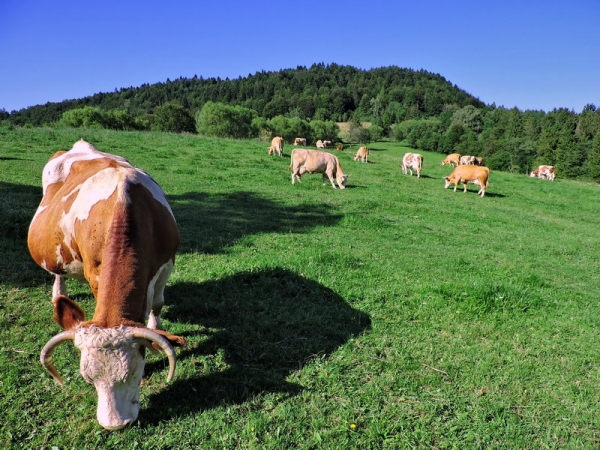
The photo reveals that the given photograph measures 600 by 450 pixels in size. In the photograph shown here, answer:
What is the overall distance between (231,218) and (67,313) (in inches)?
305

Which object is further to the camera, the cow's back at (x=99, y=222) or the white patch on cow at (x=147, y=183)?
the white patch on cow at (x=147, y=183)

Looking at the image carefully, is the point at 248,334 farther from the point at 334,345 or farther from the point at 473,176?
the point at 473,176

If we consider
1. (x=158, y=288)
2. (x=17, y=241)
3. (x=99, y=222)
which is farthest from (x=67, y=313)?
(x=17, y=241)

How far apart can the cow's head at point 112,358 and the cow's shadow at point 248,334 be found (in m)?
0.53

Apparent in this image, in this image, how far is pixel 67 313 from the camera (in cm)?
273

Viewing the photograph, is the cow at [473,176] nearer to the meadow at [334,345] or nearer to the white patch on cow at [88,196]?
the meadow at [334,345]

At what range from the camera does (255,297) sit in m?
5.53

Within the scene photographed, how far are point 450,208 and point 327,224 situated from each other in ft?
24.2

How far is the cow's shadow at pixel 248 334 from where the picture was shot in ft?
11.6

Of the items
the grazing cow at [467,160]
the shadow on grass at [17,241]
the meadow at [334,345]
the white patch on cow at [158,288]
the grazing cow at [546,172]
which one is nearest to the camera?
the meadow at [334,345]

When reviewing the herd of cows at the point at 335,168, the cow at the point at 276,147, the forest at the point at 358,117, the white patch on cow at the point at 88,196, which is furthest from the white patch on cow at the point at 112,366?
the forest at the point at 358,117

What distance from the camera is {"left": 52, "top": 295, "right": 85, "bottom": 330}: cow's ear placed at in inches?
106

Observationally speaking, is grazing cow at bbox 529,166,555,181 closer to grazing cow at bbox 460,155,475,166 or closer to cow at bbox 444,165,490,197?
grazing cow at bbox 460,155,475,166

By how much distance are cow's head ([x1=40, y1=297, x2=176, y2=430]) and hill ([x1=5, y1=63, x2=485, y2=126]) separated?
416 ft
